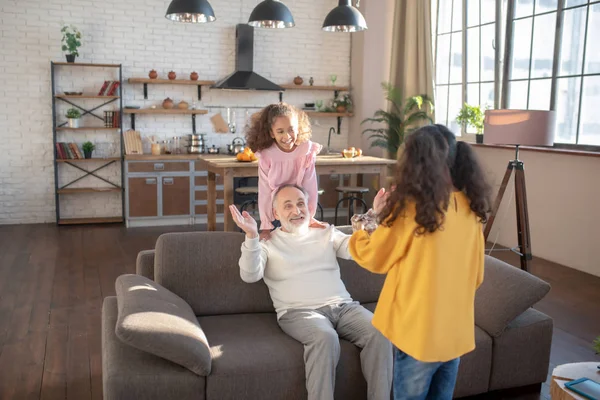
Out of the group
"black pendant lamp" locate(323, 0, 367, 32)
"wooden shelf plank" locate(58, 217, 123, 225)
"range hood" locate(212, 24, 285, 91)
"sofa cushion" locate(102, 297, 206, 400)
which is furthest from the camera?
"range hood" locate(212, 24, 285, 91)

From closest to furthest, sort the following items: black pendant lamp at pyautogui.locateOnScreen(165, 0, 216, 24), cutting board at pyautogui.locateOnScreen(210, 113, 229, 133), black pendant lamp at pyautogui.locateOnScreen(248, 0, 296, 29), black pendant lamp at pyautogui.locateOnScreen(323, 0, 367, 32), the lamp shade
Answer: the lamp shade
black pendant lamp at pyautogui.locateOnScreen(165, 0, 216, 24)
black pendant lamp at pyautogui.locateOnScreen(248, 0, 296, 29)
black pendant lamp at pyautogui.locateOnScreen(323, 0, 367, 32)
cutting board at pyautogui.locateOnScreen(210, 113, 229, 133)

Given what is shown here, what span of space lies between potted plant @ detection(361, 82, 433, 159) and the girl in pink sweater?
374 centimetres

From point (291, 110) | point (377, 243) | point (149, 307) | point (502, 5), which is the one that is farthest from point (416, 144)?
point (502, 5)

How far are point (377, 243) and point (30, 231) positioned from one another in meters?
5.78

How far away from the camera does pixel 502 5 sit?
602 cm

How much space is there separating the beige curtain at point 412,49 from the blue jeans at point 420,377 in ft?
17.4

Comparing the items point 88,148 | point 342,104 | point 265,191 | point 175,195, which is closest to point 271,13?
point 265,191

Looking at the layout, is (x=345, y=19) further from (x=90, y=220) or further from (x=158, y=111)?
(x=90, y=220)

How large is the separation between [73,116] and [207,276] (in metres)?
4.91

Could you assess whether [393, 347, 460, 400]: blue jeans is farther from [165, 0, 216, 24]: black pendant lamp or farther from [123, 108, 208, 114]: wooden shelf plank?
[123, 108, 208, 114]: wooden shelf plank

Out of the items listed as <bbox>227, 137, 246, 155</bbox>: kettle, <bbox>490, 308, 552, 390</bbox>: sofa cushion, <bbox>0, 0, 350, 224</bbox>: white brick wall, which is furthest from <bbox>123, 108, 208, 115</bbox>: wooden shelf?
<bbox>490, 308, 552, 390</bbox>: sofa cushion

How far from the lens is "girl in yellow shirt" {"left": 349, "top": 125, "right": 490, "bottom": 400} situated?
166 centimetres

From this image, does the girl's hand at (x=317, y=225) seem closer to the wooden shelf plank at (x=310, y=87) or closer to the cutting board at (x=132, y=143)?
the cutting board at (x=132, y=143)

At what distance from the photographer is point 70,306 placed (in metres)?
3.94
